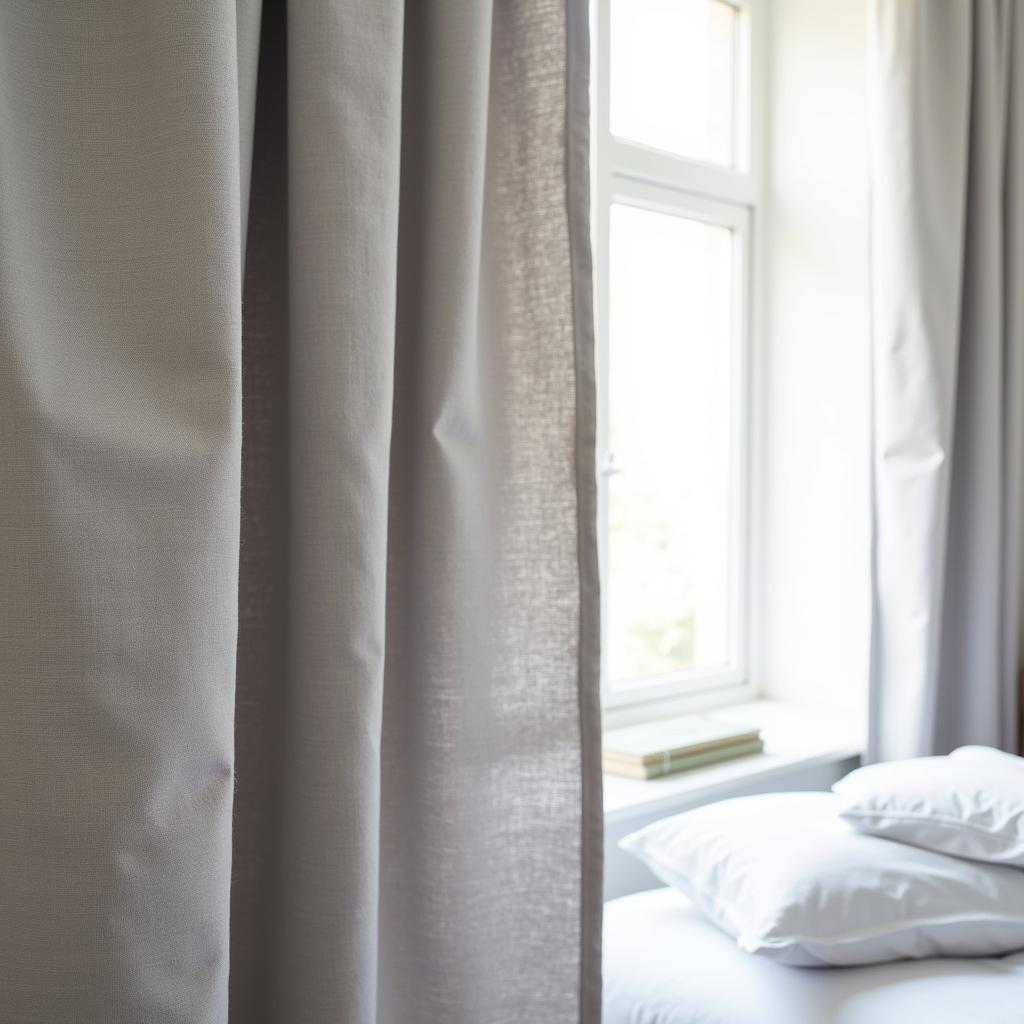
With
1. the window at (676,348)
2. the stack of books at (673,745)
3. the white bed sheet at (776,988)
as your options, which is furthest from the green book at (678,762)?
the white bed sheet at (776,988)

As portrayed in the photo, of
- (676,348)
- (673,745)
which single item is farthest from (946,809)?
(676,348)

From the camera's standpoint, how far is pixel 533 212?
1.25m

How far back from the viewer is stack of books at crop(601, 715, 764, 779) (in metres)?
1.83

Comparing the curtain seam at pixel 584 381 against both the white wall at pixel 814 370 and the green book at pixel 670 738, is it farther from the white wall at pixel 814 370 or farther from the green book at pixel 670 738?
the white wall at pixel 814 370

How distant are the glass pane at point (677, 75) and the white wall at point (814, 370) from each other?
11 cm

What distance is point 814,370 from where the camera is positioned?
227 cm

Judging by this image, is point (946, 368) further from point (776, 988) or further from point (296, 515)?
point (296, 515)

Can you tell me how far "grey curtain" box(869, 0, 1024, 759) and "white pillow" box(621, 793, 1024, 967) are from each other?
632 mm

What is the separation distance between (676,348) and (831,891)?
1217mm

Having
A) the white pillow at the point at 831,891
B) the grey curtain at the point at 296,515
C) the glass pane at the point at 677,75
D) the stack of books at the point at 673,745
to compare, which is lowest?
the white pillow at the point at 831,891

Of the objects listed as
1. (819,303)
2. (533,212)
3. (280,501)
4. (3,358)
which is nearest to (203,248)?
(3,358)

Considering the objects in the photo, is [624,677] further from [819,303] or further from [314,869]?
[314,869]

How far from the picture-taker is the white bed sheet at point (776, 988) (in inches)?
48.6

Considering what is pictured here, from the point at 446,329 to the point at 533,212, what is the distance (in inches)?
8.5
